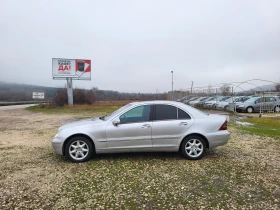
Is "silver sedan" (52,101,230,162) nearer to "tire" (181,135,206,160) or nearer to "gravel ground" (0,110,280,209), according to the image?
"tire" (181,135,206,160)

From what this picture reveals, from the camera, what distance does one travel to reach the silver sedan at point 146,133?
18.2 ft

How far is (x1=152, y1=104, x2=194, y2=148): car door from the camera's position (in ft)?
18.5

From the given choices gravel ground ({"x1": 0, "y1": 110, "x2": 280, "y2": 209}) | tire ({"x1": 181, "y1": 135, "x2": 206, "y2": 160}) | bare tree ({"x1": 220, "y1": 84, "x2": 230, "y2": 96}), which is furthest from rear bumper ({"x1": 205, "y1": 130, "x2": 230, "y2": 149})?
bare tree ({"x1": 220, "y1": 84, "x2": 230, "y2": 96})

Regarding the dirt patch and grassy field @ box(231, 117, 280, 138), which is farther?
grassy field @ box(231, 117, 280, 138)

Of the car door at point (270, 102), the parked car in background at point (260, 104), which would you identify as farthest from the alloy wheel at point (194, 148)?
the car door at point (270, 102)

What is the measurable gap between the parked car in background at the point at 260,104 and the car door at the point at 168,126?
15.4 m

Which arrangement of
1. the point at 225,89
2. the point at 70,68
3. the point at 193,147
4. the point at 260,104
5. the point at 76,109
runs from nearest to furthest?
the point at 193,147 → the point at 260,104 → the point at 76,109 → the point at 70,68 → the point at 225,89

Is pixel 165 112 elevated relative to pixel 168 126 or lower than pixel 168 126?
elevated

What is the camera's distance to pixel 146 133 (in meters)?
5.61

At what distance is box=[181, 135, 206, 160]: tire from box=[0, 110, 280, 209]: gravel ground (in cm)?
18

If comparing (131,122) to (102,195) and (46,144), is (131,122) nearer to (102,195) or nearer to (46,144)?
(102,195)

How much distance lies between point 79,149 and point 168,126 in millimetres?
2196

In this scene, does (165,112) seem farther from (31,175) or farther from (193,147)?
(31,175)

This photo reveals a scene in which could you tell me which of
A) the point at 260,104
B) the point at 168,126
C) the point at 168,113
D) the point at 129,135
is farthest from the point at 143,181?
the point at 260,104
